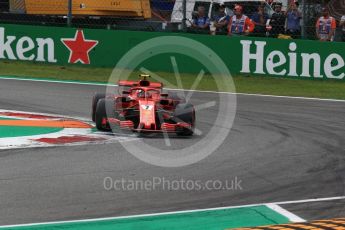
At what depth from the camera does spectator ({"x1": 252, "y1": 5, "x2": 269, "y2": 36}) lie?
20.4 metres

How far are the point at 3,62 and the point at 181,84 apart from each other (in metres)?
5.51

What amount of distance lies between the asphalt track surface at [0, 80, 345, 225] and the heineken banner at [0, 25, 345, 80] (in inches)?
243

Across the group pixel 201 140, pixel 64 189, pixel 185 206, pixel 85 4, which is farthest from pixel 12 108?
pixel 85 4

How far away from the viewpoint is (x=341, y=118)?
14.0 meters

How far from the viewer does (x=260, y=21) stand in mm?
20781

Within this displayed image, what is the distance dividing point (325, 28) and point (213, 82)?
304 centimetres

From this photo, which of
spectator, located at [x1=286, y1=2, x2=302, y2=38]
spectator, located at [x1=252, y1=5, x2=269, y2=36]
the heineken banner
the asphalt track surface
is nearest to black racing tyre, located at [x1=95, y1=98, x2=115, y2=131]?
the asphalt track surface

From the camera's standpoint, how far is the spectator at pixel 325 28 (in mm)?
19891

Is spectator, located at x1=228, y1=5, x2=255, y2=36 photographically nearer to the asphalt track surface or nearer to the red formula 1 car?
the asphalt track surface

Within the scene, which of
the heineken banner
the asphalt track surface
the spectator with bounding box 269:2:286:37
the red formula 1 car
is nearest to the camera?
the asphalt track surface

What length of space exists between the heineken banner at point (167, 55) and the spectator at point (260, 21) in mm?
514

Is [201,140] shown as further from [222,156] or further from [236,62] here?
[236,62]

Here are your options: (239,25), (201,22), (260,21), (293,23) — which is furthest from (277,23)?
Result: (201,22)

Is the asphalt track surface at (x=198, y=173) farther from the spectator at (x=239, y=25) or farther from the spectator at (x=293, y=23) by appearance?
the spectator at (x=239, y=25)
